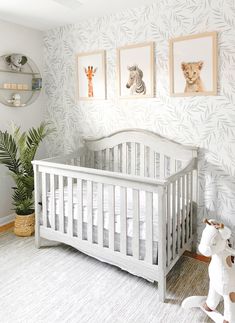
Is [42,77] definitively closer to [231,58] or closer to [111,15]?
[111,15]

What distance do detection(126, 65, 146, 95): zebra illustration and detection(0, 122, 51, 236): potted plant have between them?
3.37 ft

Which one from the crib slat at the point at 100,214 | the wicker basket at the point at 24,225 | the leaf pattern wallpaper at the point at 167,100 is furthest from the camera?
the wicker basket at the point at 24,225

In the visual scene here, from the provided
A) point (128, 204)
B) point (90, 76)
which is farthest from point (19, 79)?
point (128, 204)

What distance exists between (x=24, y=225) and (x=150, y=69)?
Result: 6.70 feet

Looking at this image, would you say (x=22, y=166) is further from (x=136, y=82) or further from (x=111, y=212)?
(x=136, y=82)

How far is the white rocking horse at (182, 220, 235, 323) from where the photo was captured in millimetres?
1696

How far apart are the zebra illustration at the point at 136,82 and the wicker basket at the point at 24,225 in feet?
5.56

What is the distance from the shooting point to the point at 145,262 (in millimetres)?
2105

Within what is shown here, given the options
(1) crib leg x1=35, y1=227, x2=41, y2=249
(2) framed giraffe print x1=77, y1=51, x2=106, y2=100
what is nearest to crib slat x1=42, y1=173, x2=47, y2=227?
(1) crib leg x1=35, y1=227, x2=41, y2=249

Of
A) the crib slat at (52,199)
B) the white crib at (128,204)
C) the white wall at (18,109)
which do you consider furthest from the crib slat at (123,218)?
the white wall at (18,109)

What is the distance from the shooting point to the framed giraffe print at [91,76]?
10.2ft

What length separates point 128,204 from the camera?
2.42 metres

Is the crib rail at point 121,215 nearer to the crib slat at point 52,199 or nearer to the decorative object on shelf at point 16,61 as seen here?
the crib slat at point 52,199

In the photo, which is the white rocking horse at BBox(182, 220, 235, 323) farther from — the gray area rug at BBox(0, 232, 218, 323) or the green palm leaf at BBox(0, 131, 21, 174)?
the green palm leaf at BBox(0, 131, 21, 174)
